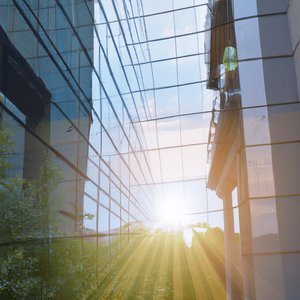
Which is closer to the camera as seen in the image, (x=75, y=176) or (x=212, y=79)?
(x=75, y=176)

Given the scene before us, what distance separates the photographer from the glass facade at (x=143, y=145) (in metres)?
5.18

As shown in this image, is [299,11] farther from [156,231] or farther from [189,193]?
[156,231]

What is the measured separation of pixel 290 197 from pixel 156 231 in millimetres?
3275

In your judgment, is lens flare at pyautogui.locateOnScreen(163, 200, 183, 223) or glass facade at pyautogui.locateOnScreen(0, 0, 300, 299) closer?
glass facade at pyautogui.locateOnScreen(0, 0, 300, 299)

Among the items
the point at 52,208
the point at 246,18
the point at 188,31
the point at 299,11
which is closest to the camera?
the point at 52,208

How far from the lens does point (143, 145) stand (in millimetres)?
7512

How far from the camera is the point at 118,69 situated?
26.2 ft

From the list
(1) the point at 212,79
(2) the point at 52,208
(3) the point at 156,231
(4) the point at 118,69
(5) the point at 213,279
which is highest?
(4) the point at 118,69

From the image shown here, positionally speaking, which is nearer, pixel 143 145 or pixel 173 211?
pixel 173 211

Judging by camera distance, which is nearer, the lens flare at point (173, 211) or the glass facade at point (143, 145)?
the glass facade at point (143, 145)

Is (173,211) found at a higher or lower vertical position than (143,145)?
lower

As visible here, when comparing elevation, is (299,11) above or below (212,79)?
above

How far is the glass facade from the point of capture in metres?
5.18

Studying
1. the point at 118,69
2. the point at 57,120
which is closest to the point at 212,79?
the point at 118,69
